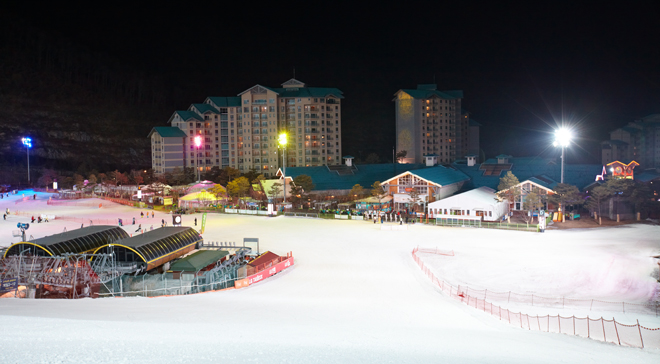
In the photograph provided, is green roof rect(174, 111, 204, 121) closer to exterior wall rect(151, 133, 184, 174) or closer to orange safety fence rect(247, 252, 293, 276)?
Answer: exterior wall rect(151, 133, 184, 174)

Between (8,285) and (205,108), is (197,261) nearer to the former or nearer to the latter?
(8,285)

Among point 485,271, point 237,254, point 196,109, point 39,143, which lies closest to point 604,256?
point 485,271

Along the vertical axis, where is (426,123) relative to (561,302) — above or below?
above

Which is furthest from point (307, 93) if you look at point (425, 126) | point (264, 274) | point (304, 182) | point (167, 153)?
point (264, 274)

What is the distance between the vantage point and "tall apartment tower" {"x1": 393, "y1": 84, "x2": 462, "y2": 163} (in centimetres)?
8994

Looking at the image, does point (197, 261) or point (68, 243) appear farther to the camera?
point (68, 243)

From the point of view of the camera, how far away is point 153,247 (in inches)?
941

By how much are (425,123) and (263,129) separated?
31.9m

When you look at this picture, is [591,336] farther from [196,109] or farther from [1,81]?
[1,81]

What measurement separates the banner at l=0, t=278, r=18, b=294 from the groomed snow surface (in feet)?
16.1

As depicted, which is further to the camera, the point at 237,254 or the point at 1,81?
the point at 1,81

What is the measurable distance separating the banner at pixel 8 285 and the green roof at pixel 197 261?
678 cm

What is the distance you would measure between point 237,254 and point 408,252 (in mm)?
10089

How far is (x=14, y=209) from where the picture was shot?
5159 centimetres
